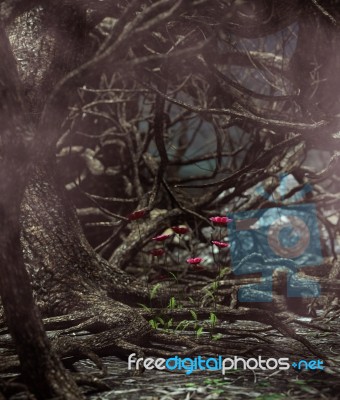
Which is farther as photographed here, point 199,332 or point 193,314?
point 193,314

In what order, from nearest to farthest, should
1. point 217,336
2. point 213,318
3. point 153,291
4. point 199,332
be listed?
point 199,332, point 217,336, point 213,318, point 153,291

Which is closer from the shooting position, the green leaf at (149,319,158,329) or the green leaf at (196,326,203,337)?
the green leaf at (196,326,203,337)

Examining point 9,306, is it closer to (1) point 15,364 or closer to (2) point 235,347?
(1) point 15,364

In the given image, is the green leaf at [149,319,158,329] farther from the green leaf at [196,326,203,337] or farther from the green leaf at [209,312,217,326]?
the green leaf at [209,312,217,326]

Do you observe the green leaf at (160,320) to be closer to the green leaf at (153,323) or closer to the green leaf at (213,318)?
the green leaf at (153,323)

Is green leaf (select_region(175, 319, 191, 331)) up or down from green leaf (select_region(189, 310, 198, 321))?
down

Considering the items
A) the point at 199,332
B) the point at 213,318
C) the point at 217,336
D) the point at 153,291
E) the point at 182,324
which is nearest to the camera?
the point at 199,332

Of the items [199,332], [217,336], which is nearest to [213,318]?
[217,336]

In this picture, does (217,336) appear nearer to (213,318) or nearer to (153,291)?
(213,318)

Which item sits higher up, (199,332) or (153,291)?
(153,291)

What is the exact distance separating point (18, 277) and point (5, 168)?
0.47 m

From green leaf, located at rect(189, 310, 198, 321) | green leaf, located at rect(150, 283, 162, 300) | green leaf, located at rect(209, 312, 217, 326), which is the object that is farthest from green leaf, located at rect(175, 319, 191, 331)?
green leaf, located at rect(150, 283, 162, 300)

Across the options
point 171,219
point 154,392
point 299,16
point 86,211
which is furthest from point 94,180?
point 154,392

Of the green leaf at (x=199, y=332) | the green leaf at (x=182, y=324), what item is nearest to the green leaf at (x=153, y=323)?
the green leaf at (x=182, y=324)
